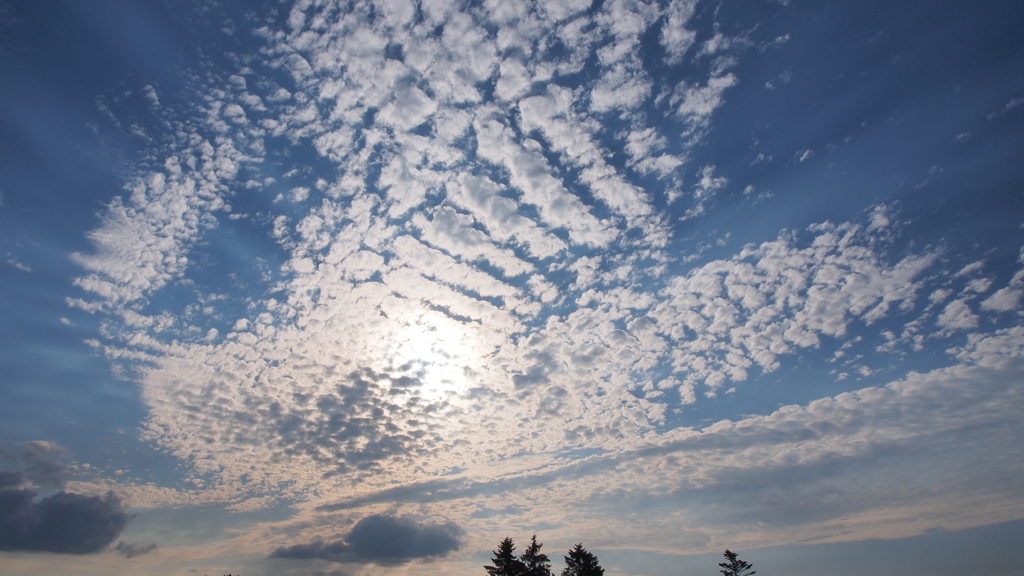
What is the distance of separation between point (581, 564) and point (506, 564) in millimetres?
10530

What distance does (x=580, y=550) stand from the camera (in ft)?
231

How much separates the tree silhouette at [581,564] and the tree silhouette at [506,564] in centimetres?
673

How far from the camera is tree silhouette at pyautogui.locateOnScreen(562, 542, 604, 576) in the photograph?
6794 cm

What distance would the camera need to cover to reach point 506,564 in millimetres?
68812

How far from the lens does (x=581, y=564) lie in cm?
6919

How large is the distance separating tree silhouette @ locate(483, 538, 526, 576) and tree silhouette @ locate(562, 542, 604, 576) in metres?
6.73

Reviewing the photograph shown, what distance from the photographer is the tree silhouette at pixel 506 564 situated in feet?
223

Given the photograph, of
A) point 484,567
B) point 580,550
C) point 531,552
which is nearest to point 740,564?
point 580,550

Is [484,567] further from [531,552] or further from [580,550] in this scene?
[580,550]

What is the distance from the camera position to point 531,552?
6875 cm

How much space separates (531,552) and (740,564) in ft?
107

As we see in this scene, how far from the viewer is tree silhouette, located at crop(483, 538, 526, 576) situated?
6812 cm

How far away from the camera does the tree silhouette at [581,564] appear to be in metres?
67.9

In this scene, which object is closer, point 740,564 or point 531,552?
point 531,552
